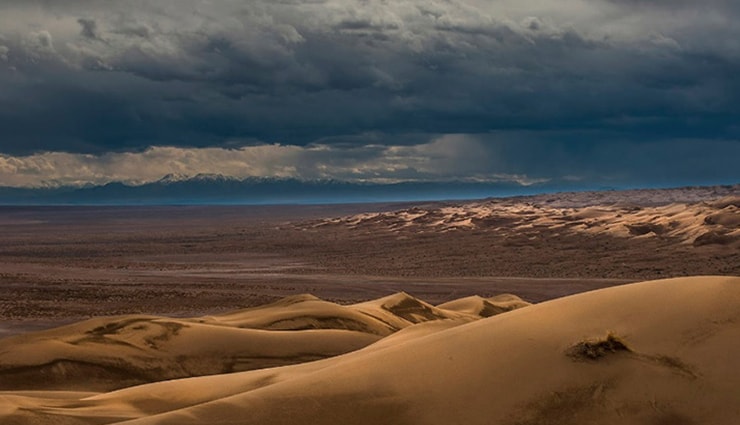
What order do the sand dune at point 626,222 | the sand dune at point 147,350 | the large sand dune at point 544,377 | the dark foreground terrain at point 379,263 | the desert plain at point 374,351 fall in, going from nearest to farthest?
the large sand dune at point 544,377, the desert plain at point 374,351, the sand dune at point 147,350, the dark foreground terrain at point 379,263, the sand dune at point 626,222

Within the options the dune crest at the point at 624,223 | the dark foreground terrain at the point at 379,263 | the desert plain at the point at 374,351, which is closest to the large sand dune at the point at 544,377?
the desert plain at the point at 374,351

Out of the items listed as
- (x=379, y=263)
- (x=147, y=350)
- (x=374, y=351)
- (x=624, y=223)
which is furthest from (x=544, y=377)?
(x=624, y=223)

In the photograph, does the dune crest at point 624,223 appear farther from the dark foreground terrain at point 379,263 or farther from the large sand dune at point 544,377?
the large sand dune at point 544,377

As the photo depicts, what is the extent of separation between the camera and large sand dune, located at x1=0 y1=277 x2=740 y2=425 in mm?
7598

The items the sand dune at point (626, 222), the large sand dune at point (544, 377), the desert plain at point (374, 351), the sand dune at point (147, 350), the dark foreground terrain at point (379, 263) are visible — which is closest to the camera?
the large sand dune at point (544, 377)

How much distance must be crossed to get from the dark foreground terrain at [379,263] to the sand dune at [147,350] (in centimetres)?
825

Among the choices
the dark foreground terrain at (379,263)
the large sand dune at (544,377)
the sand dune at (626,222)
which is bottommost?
the dark foreground terrain at (379,263)

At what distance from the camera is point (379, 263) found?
5325 cm

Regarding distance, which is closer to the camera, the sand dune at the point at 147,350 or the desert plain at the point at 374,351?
the desert plain at the point at 374,351

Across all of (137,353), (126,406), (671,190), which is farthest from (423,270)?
(671,190)

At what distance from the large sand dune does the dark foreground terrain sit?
17.9 meters

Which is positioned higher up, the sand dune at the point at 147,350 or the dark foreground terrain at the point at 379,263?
the sand dune at the point at 147,350

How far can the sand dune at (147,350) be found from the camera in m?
14.8

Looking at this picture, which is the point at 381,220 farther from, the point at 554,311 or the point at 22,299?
the point at 554,311
